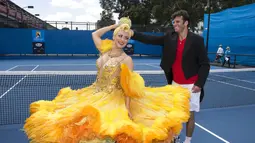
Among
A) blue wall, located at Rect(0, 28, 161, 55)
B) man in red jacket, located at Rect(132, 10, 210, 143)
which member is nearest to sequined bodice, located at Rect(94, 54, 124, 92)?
man in red jacket, located at Rect(132, 10, 210, 143)

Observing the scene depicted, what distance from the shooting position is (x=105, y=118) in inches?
→ 98.3

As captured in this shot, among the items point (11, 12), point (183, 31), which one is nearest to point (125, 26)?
point (183, 31)

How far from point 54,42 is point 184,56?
2332cm

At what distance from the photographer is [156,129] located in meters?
2.55

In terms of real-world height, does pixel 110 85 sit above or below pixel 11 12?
below

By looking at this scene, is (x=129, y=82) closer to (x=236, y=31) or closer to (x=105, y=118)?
(x=105, y=118)

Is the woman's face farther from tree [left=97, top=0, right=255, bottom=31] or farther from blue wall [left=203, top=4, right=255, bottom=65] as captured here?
tree [left=97, top=0, right=255, bottom=31]

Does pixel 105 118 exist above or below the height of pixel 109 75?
below

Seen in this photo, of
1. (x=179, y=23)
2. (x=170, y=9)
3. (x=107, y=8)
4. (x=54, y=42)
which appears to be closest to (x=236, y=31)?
(x=170, y=9)

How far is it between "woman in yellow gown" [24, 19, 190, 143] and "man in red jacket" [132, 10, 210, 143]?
41 cm

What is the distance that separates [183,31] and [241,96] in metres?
5.95

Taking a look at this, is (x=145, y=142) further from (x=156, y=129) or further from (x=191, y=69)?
(x=191, y=69)

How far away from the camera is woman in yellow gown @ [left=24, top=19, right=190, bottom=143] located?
2.39m

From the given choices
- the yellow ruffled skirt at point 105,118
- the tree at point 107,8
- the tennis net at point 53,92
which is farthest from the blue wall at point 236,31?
the tree at point 107,8
